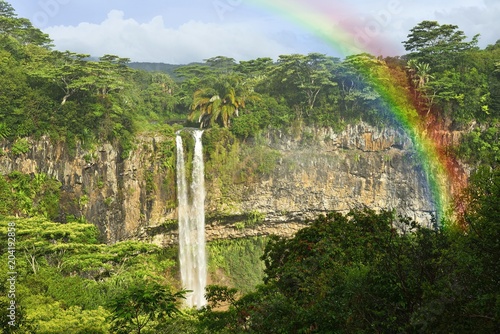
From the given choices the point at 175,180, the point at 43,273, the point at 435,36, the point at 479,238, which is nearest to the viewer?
the point at 479,238

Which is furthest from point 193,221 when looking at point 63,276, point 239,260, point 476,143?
point 476,143

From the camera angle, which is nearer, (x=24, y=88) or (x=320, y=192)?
(x=24, y=88)

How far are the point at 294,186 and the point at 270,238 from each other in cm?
1612

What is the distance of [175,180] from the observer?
28.0m

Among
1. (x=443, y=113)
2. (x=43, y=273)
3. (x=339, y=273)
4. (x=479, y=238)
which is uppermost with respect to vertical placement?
(x=443, y=113)

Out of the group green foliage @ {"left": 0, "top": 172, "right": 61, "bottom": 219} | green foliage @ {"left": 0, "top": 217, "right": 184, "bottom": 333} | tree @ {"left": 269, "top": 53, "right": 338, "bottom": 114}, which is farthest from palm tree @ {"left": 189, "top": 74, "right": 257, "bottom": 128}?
green foliage @ {"left": 0, "top": 217, "right": 184, "bottom": 333}

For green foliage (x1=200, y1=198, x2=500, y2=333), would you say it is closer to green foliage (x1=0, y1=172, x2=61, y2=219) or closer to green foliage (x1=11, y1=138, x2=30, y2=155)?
green foliage (x1=0, y1=172, x2=61, y2=219)

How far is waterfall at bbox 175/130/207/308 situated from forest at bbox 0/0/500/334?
2.17 ft

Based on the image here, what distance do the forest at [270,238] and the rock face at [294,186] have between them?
0.88m

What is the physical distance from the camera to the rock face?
26.9 m

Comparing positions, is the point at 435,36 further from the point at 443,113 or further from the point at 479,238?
the point at 479,238

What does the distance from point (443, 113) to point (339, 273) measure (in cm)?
2525

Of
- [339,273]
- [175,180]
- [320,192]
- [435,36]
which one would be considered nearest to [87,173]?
[175,180]

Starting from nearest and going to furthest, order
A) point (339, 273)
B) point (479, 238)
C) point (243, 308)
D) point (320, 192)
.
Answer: point (479, 238), point (339, 273), point (243, 308), point (320, 192)
